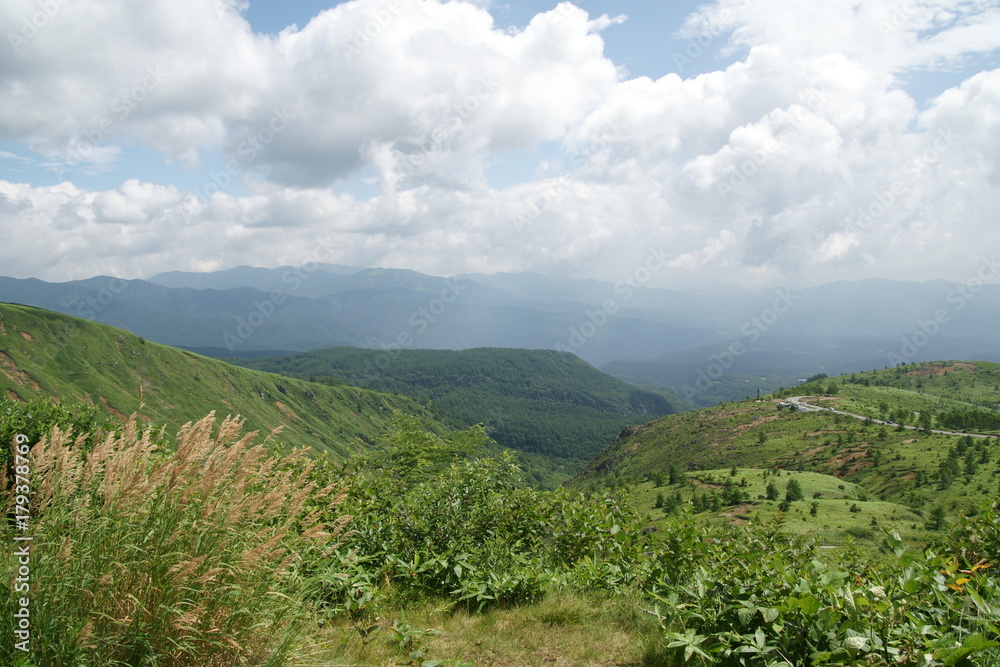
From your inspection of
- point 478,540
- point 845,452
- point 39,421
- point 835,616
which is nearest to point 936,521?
point 478,540

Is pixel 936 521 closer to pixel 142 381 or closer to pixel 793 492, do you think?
pixel 793 492

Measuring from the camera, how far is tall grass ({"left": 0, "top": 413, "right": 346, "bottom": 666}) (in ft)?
9.53

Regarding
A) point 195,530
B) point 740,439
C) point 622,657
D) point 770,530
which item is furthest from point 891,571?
point 740,439

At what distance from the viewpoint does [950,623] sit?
3211 millimetres

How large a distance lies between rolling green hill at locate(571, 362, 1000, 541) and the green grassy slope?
5387 cm

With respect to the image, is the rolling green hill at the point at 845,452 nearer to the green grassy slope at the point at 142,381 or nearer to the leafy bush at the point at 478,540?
the leafy bush at the point at 478,540

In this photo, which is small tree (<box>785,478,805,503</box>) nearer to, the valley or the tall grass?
the valley

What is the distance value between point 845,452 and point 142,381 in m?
130

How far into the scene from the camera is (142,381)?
102 metres

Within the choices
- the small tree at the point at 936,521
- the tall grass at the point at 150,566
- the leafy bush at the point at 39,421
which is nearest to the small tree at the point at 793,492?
the small tree at the point at 936,521

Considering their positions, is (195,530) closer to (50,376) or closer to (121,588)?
(121,588)

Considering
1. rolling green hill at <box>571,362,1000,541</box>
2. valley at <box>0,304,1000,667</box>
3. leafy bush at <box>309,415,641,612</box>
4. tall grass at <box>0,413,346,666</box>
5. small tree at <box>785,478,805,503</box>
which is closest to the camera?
tall grass at <box>0,413,346,666</box>

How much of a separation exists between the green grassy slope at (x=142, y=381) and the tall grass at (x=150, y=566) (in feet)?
225

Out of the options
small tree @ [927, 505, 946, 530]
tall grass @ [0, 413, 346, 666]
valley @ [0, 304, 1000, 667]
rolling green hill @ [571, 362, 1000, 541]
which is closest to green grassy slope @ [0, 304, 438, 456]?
rolling green hill @ [571, 362, 1000, 541]
